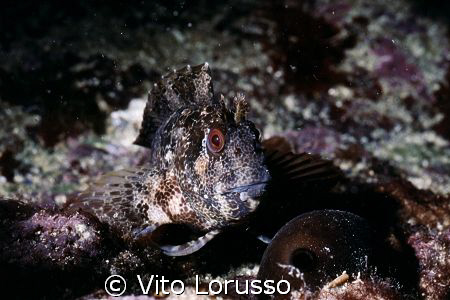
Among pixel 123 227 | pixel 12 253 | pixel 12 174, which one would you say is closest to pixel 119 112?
pixel 12 174

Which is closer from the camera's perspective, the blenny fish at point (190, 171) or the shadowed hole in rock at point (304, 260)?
the shadowed hole in rock at point (304, 260)

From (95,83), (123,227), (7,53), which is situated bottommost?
(123,227)

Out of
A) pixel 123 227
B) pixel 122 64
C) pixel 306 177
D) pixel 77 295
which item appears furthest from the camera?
pixel 122 64

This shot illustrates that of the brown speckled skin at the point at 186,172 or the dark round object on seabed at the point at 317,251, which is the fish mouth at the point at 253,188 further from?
the dark round object on seabed at the point at 317,251

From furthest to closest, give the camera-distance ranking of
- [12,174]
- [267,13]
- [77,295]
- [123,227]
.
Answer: [267,13] < [12,174] < [123,227] < [77,295]

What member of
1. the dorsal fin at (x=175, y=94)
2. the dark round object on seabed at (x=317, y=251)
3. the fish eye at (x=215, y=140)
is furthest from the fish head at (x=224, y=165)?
the dorsal fin at (x=175, y=94)

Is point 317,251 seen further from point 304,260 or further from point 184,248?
point 184,248

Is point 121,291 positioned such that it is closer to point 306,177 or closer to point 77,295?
point 77,295

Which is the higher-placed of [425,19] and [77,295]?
[425,19]
